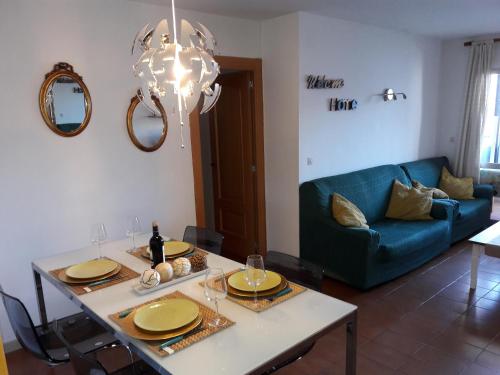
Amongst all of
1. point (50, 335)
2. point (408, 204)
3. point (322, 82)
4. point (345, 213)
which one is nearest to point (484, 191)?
point (408, 204)

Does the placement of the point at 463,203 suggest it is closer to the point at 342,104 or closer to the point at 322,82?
the point at 342,104

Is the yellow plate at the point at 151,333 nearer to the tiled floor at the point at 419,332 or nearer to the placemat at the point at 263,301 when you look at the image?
the placemat at the point at 263,301

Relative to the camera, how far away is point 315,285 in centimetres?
214

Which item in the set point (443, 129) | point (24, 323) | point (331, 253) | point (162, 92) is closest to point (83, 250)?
point (24, 323)

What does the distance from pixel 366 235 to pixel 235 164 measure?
5.59 feet

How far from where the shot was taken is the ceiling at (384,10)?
330 centimetres

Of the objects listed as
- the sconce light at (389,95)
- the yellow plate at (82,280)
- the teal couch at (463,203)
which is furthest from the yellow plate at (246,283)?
the sconce light at (389,95)

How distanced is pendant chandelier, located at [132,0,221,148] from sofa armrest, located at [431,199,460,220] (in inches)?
129

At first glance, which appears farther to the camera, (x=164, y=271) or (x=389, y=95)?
(x=389, y=95)

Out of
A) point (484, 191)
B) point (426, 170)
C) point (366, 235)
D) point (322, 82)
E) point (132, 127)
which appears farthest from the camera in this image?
point (426, 170)

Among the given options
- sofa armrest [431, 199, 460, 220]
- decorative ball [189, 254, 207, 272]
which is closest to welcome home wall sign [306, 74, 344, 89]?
sofa armrest [431, 199, 460, 220]

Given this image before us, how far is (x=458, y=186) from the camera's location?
5.20 m

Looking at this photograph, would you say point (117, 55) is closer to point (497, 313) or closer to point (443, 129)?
point (497, 313)

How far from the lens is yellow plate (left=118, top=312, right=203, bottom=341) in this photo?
4.89 feet
